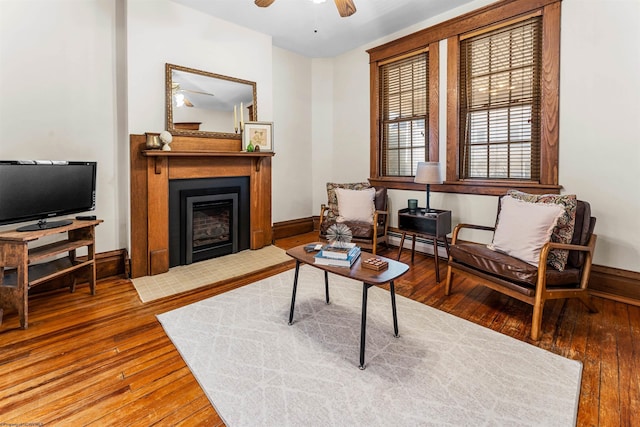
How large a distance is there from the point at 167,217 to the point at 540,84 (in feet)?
13.9

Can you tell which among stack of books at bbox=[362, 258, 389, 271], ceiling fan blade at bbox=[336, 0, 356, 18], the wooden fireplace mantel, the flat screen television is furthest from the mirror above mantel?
stack of books at bbox=[362, 258, 389, 271]

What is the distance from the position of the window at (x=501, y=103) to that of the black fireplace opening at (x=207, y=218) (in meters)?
2.97

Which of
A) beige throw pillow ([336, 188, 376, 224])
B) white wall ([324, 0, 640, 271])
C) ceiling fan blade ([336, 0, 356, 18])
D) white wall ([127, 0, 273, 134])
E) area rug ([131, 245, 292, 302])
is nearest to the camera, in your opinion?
ceiling fan blade ([336, 0, 356, 18])

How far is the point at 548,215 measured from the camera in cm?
243

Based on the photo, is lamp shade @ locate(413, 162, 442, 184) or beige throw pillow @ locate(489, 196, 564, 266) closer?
beige throw pillow @ locate(489, 196, 564, 266)

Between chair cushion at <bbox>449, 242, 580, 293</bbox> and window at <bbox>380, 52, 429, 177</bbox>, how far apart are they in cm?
193

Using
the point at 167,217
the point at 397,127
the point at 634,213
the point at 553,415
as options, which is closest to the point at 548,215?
the point at 634,213

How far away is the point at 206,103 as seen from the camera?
3.85m

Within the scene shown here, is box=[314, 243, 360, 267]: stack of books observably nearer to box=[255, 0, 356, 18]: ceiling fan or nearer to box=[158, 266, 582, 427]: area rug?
box=[158, 266, 582, 427]: area rug

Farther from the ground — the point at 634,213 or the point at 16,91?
the point at 16,91

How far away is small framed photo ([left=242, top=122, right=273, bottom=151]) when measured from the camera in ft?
13.7

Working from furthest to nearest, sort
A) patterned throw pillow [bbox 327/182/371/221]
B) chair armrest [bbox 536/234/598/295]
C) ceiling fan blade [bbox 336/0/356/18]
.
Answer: patterned throw pillow [bbox 327/182/371/221]
ceiling fan blade [bbox 336/0/356/18]
chair armrest [bbox 536/234/598/295]

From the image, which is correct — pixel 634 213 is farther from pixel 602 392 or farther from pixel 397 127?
pixel 397 127

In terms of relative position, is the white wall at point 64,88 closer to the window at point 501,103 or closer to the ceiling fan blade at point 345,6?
the ceiling fan blade at point 345,6
